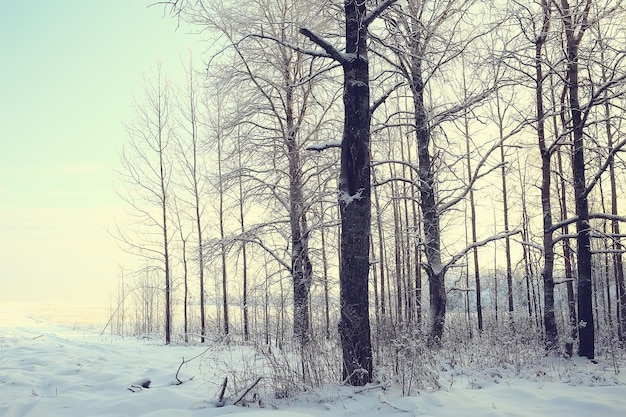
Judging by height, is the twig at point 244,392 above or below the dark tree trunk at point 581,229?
below

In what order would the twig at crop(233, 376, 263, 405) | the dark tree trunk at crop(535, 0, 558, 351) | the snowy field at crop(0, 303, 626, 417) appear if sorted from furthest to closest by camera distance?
the dark tree trunk at crop(535, 0, 558, 351)
the twig at crop(233, 376, 263, 405)
the snowy field at crop(0, 303, 626, 417)

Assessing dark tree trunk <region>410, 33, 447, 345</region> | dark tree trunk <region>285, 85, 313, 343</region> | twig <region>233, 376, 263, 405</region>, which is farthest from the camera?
dark tree trunk <region>285, 85, 313, 343</region>

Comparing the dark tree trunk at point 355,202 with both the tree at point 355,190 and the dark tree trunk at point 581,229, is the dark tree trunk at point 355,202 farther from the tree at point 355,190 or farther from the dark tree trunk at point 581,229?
the dark tree trunk at point 581,229

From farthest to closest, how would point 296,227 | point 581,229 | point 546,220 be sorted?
point 296,227 → point 546,220 → point 581,229

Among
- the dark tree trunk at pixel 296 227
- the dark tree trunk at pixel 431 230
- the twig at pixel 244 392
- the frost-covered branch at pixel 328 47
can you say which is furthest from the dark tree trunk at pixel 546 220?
the twig at pixel 244 392

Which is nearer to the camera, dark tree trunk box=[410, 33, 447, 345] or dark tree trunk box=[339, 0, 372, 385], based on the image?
dark tree trunk box=[339, 0, 372, 385]

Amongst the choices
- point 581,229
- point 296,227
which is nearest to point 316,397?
point 581,229

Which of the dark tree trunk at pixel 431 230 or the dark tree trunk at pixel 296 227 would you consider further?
the dark tree trunk at pixel 296 227

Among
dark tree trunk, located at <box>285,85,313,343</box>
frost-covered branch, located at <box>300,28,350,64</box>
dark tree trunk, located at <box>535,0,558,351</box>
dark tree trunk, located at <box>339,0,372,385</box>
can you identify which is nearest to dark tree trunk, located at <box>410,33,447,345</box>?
dark tree trunk, located at <box>535,0,558,351</box>

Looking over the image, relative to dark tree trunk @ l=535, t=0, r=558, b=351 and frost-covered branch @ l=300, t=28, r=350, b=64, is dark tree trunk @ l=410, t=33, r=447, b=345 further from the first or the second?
frost-covered branch @ l=300, t=28, r=350, b=64

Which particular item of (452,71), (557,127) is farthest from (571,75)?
(557,127)

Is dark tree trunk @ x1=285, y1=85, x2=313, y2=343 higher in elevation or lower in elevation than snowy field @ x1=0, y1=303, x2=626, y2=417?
higher

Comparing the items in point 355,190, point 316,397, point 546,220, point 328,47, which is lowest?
point 316,397

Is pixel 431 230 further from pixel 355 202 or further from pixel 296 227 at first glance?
pixel 355 202
